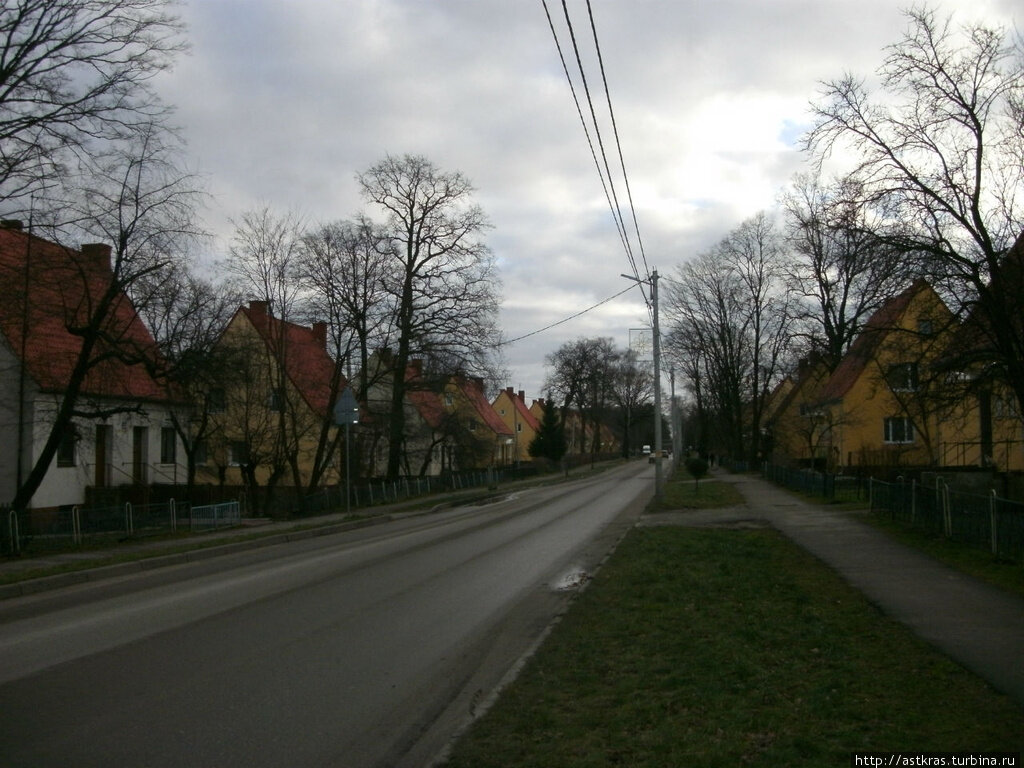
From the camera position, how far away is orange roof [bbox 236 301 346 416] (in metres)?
35.0

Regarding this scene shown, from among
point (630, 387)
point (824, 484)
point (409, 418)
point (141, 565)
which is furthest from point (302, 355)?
point (630, 387)

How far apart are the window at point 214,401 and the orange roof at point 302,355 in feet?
10.6

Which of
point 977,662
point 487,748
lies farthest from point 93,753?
point 977,662

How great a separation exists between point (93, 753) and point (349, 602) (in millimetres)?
5889

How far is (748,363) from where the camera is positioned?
5697 cm

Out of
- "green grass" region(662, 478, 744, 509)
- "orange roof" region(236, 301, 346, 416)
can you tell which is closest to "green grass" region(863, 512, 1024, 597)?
"green grass" region(662, 478, 744, 509)

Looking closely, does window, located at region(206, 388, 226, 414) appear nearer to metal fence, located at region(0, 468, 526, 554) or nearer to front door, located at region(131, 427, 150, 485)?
metal fence, located at region(0, 468, 526, 554)

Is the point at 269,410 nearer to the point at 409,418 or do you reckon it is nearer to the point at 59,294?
the point at 409,418

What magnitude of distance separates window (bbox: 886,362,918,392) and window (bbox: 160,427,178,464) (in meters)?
28.9

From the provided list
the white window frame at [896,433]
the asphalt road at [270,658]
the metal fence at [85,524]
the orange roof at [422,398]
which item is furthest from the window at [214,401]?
the white window frame at [896,433]

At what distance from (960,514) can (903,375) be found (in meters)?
6.03

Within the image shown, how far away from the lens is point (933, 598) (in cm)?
1002

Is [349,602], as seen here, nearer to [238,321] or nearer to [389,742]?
[389,742]

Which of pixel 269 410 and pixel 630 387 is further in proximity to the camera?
pixel 630 387
